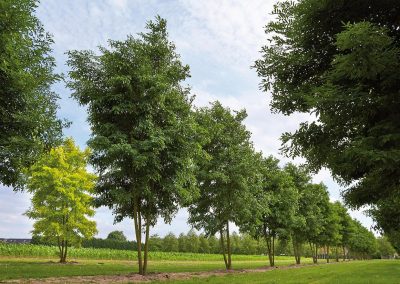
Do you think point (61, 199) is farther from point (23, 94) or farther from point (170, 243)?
point (170, 243)

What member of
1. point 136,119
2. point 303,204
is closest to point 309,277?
point 136,119

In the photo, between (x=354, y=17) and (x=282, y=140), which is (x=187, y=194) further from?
(x=354, y=17)

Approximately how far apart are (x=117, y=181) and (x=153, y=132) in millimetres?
4554

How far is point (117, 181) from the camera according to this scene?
22.1 meters

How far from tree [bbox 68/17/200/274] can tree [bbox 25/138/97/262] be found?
18.8 metres

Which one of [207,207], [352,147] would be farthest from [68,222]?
[352,147]

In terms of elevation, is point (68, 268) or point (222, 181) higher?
point (222, 181)

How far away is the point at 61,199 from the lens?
39.8m

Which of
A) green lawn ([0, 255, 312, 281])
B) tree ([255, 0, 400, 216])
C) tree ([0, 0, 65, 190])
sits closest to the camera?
tree ([255, 0, 400, 216])

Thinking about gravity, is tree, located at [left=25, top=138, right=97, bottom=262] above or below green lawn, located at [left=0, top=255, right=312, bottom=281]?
above

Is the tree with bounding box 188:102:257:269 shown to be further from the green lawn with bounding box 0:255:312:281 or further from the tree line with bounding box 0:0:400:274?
the green lawn with bounding box 0:255:312:281

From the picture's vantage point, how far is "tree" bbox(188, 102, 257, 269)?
28.9 metres

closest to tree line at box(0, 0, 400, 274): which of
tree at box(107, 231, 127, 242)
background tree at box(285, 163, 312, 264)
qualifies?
background tree at box(285, 163, 312, 264)

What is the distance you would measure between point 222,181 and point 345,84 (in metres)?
18.2
